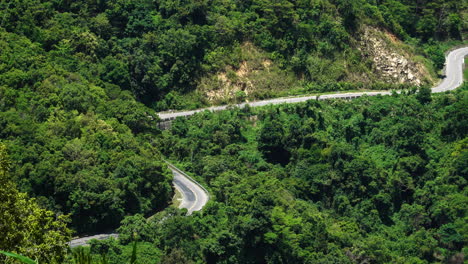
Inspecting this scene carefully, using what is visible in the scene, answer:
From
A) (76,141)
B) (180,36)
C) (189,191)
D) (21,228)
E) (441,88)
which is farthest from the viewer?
(441,88)

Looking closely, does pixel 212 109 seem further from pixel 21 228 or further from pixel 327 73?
pixel 21 228

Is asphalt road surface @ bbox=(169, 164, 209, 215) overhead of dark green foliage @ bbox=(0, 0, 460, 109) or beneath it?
beneath

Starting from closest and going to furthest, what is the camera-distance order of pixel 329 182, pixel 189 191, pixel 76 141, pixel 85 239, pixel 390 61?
pixel 85 239, pixel 76 141, pixel 189 191, pixel 329 182, pixel 390 61

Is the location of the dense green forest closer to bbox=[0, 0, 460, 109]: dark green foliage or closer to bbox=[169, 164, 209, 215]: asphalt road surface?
bbox=[0, 0, 460, 109]: dark green foliage

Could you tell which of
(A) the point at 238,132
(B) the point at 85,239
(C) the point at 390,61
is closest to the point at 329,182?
(A) the point at 238,132

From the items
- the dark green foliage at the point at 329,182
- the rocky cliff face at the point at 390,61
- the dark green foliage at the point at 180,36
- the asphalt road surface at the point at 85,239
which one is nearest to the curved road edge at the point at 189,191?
the dark green foliage at the point at 329,182

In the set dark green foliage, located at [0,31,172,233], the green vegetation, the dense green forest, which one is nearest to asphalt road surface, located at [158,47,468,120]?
the dense green forest
